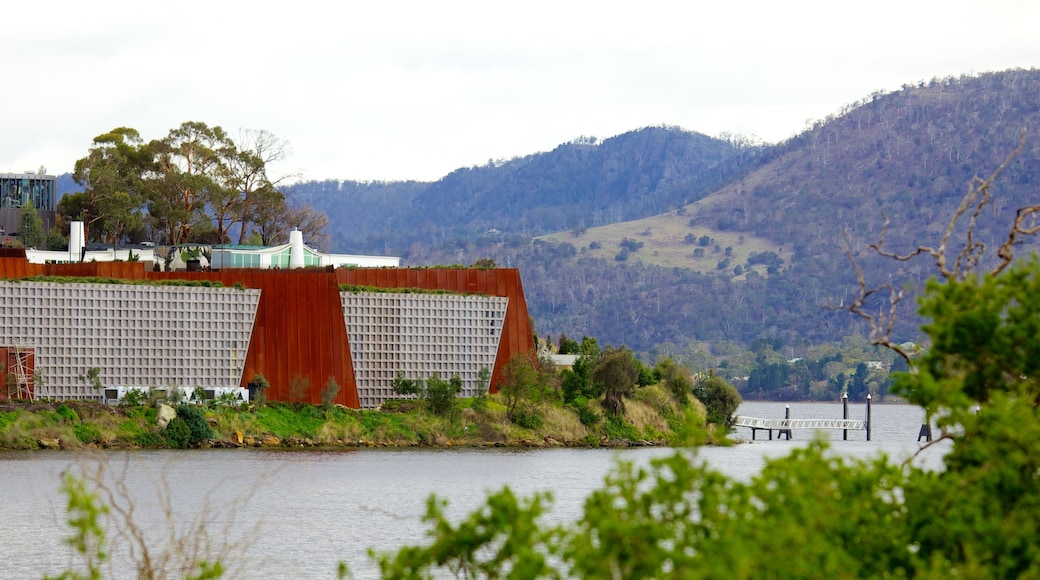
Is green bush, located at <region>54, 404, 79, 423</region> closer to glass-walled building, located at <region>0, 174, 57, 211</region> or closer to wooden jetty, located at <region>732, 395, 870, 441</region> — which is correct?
wooden jetty, located at <region>732, 395, 870, 441</region>

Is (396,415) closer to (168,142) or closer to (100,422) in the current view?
(100,422)

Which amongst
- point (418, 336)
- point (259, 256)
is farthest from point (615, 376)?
point (259, 256)

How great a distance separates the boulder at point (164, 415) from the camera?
59219 mm

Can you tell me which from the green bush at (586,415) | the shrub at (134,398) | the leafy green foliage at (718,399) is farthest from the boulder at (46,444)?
the leafy green foliage at (718,399)

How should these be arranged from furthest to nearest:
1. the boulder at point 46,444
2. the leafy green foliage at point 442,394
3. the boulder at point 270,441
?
1. the leafy green foliage at point 442,394
2. the boulder at point 270,441
3. the boulder at point 46,444

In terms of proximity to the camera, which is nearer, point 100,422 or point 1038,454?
A: point 1038,454

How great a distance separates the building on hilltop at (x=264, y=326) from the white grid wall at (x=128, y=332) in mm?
41

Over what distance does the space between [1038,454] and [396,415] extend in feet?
174

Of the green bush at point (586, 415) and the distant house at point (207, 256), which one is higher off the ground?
the distant house at point (207, 256)

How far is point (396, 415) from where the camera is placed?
65562mm

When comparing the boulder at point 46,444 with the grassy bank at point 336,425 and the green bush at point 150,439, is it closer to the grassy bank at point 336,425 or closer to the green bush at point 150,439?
the grassy bank at point 336,425

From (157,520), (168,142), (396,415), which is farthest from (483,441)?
(168,142)

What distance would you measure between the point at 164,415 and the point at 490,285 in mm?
17645

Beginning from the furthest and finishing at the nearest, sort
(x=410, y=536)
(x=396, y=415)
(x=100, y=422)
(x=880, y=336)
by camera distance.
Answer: (x=396, y=415) → (x=100, y=422) → (x=410, y=536) → (x=880, y=336)
